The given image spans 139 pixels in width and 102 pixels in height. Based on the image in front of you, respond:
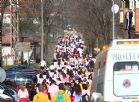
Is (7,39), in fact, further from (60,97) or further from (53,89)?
(60,97)

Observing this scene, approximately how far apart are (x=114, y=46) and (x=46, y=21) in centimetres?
6750

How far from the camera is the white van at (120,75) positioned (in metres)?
11.9

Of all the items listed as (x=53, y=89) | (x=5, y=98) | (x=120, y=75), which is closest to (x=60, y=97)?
(x=53, y=89)

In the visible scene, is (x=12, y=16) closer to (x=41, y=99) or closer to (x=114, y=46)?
(x=41, y=99)

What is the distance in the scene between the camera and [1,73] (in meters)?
24.5

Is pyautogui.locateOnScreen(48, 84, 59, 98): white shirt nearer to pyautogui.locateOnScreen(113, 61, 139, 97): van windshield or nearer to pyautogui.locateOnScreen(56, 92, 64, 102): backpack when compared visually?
pyautogui.locateOnScreen(56, 92, 64, 102): backpack

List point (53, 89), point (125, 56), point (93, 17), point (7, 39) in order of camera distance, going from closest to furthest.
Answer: point (125, 56) < point (53, 89) < point (93, 17) < point (7, 39)

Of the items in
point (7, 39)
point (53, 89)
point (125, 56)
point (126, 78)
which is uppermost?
point (125, 56)

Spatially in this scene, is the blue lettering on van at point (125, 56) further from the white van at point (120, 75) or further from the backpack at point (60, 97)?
the backpack at point (60, 97)

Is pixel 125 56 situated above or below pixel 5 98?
above

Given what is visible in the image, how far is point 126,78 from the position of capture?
39.1 ft

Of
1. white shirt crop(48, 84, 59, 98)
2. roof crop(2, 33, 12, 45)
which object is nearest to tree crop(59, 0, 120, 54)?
roof crop(2, 33, 12, 45)

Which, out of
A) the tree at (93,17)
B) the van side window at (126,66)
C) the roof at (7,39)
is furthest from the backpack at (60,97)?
the roof at (7,39)

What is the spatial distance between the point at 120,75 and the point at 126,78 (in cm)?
15
